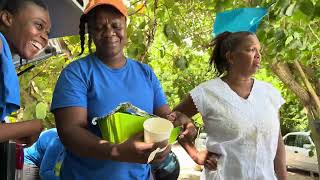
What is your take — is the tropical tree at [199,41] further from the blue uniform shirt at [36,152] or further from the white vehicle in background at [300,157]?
the white vehicle in background at [300,157]

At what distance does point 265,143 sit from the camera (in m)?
2.34

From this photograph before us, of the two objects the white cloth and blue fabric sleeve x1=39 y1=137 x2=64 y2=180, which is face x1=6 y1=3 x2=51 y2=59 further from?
blue fabric sleeve x1=39 y1=137 x2=64 y2=180

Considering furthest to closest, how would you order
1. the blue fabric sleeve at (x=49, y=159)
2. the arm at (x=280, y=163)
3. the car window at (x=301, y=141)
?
the car window at (x=301, y=141)
the blue fabric sleeve at (x=49, y=159)
the arm at (x=280, y=163)

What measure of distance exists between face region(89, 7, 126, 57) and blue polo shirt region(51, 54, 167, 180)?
0.22 ft

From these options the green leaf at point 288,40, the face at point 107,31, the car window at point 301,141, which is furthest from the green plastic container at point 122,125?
the car window at point 301,141

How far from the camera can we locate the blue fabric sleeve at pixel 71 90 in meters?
1.73

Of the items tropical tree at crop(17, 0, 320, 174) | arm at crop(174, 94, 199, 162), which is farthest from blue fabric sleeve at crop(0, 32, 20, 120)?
tropical tree at crop(17, 0, 320, 174)

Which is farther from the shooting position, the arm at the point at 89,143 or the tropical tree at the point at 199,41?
the tropical tree at the point at 199,41

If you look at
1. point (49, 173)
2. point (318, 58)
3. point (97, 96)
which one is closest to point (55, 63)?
point (49, 173)

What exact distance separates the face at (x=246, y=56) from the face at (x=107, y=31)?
84 centimetres

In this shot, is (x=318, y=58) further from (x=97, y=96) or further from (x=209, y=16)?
(x=97, y=96)

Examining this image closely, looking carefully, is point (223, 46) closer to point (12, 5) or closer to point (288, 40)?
point (288, 40)

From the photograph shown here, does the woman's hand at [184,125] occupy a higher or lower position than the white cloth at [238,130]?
higher

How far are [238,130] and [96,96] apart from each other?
2.89ft
